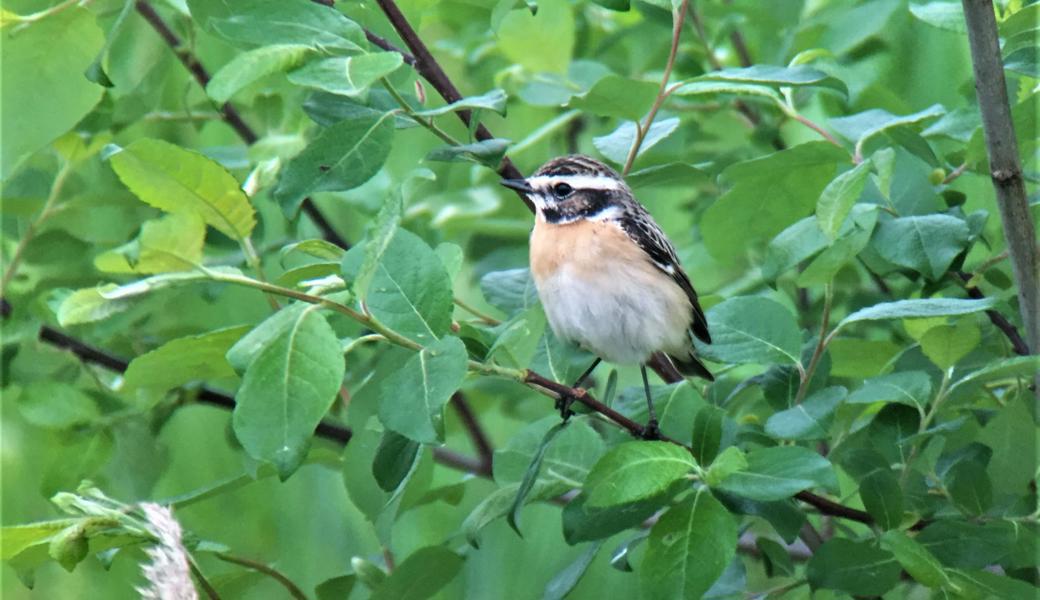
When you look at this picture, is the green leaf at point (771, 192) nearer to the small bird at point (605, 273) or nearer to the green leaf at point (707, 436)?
the small bird at point (605, 273)

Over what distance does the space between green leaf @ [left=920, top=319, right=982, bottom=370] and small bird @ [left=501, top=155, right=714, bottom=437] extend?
683mm

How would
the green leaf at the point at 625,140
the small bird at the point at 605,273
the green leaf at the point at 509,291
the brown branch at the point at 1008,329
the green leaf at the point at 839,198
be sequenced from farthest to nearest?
1. the small bird at the point at 605,273
2. the green leaf at the point at 509,291
3. the green leaf at the point at 625,140
4. the brown branch at the point at 1008,329
5. the green leaf at the point at 839,198

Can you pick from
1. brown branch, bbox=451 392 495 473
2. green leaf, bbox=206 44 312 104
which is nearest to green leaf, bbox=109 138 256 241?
green leaf, bbox=206 44 312 104

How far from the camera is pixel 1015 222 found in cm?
220

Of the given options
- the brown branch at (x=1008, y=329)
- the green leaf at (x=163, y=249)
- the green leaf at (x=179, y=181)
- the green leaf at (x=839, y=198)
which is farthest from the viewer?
the brown branch at (x=1008, y=329)

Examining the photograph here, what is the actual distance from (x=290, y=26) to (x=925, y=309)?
1.15 meters

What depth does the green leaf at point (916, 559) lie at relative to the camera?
6.97 ft

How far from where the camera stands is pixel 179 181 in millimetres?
1974

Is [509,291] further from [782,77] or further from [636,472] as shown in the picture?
[636,472]

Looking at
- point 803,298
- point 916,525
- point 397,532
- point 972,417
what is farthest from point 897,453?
point 397,532

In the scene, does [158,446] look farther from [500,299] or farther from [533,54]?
[533,54]

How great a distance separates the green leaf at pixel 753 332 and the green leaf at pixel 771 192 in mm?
289

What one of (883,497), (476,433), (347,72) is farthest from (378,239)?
(476,433)

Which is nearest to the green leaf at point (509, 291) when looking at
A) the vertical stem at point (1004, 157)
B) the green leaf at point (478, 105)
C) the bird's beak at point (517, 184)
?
the bird's beak at point (517, 184)
